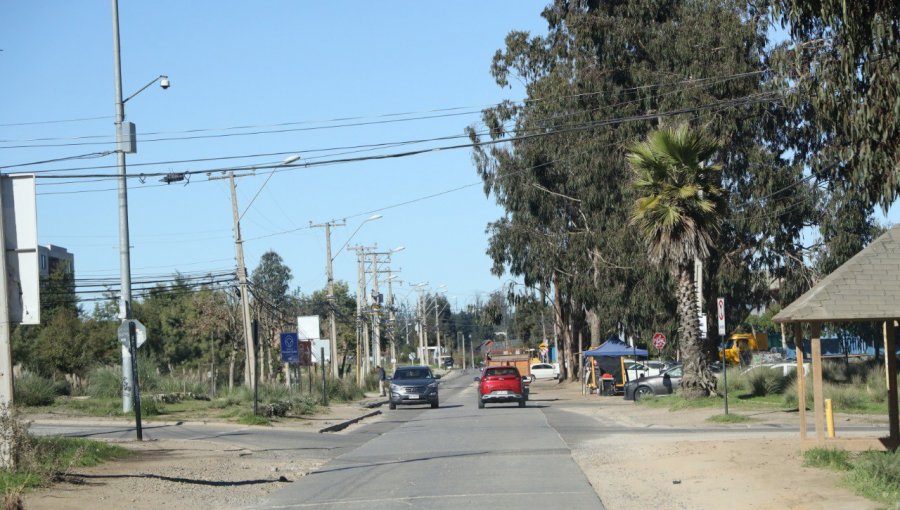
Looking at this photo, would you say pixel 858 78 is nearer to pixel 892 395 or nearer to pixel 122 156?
pixel 892 395

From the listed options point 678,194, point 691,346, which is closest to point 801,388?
point 678,194

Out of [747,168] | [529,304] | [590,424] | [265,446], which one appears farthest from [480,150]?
[265,446]

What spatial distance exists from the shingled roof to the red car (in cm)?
2296

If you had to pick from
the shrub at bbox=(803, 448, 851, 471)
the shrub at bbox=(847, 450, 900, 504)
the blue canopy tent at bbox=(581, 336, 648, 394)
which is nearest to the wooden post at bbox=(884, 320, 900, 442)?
the shrub at bbox=(803, 448, 851, 471)

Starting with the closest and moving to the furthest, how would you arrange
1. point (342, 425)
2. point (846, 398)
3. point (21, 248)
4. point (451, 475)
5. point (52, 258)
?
point (21, 248) < point (451, 475) < point (846, 398) < point (342, 425) < point (52, 258)

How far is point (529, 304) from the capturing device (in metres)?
62.6

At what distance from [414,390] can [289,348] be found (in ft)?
27.0

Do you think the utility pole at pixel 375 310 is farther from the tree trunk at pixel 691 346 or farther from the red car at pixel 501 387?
the tree trunk at pixel 691 346

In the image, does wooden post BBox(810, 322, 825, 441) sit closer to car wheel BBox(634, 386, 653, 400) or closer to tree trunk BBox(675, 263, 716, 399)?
tree trunk BBox(675, 263, 716, 399)

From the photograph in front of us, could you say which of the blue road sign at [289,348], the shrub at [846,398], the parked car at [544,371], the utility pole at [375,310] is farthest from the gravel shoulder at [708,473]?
the parked car at [544,371]

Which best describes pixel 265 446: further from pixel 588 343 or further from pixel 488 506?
pixel 588 343

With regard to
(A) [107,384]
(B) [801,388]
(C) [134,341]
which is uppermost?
(C) [134,341]

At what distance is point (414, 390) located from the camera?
133ft

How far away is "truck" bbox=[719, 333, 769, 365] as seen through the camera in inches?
2643
